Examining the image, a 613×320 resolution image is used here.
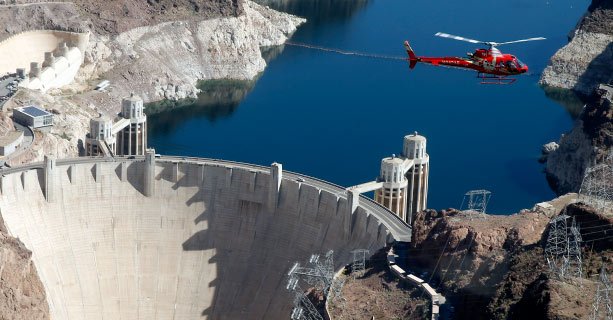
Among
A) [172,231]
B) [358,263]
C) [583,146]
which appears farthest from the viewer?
[583,146]

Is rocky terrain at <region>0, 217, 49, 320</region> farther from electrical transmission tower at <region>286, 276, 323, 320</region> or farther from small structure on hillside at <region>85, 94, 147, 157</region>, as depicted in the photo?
small structure on hillside at <region>85, 94, 147, 157</region>

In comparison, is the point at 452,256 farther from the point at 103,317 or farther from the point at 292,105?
the point at 292,105

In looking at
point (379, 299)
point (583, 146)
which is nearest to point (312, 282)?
point (379, 299)

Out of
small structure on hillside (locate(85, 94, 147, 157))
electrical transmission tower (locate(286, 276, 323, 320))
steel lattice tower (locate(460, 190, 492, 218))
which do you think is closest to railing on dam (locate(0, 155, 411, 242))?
steel lattice tower (locate(460, 190, 492, 218))

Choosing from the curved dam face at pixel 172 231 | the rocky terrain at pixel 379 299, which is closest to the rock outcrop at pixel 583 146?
the curved dam face at pixel 172 231

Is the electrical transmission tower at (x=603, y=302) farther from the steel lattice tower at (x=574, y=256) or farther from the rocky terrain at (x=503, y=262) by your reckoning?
the steel lattice tower at (x=574, y=256)

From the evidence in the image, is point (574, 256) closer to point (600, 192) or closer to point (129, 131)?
point (600, 192)
